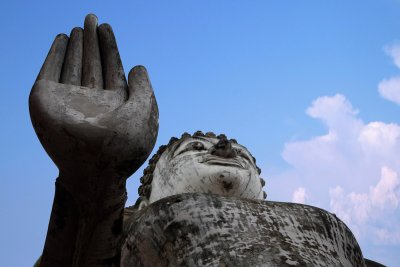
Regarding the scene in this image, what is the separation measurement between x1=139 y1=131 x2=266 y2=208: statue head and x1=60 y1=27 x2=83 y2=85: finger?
157cm

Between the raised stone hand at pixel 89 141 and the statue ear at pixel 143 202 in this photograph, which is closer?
the raised stone hand at pixel 89 141

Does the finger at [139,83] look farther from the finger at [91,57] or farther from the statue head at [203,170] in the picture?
the statue head at [203,170]

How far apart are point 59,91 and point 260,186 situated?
246cm

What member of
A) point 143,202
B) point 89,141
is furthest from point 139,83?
point 143,202

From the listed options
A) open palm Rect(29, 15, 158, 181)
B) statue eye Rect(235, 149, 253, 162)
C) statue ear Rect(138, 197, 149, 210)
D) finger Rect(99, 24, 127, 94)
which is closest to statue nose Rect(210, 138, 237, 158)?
statue eye Rect(235, 149, 253, 162)

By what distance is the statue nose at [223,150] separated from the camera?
605 centimetres

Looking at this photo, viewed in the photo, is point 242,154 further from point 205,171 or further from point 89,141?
point 89,141

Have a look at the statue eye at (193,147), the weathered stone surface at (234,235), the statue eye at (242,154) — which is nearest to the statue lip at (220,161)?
the statue eye at (193,147)

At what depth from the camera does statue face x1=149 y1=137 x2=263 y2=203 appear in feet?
19.1

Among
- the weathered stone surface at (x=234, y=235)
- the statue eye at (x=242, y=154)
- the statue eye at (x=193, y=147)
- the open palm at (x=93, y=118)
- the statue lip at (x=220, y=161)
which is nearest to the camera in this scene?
the open palm at (x=93, y=118)

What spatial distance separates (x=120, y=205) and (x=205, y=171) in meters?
1.73

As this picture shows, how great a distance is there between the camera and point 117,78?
4410 mm

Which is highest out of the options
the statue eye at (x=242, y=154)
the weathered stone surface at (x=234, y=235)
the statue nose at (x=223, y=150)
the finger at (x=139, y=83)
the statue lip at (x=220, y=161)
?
the statue eye at (x=242, y=154)

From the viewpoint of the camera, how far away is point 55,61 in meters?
4.47
